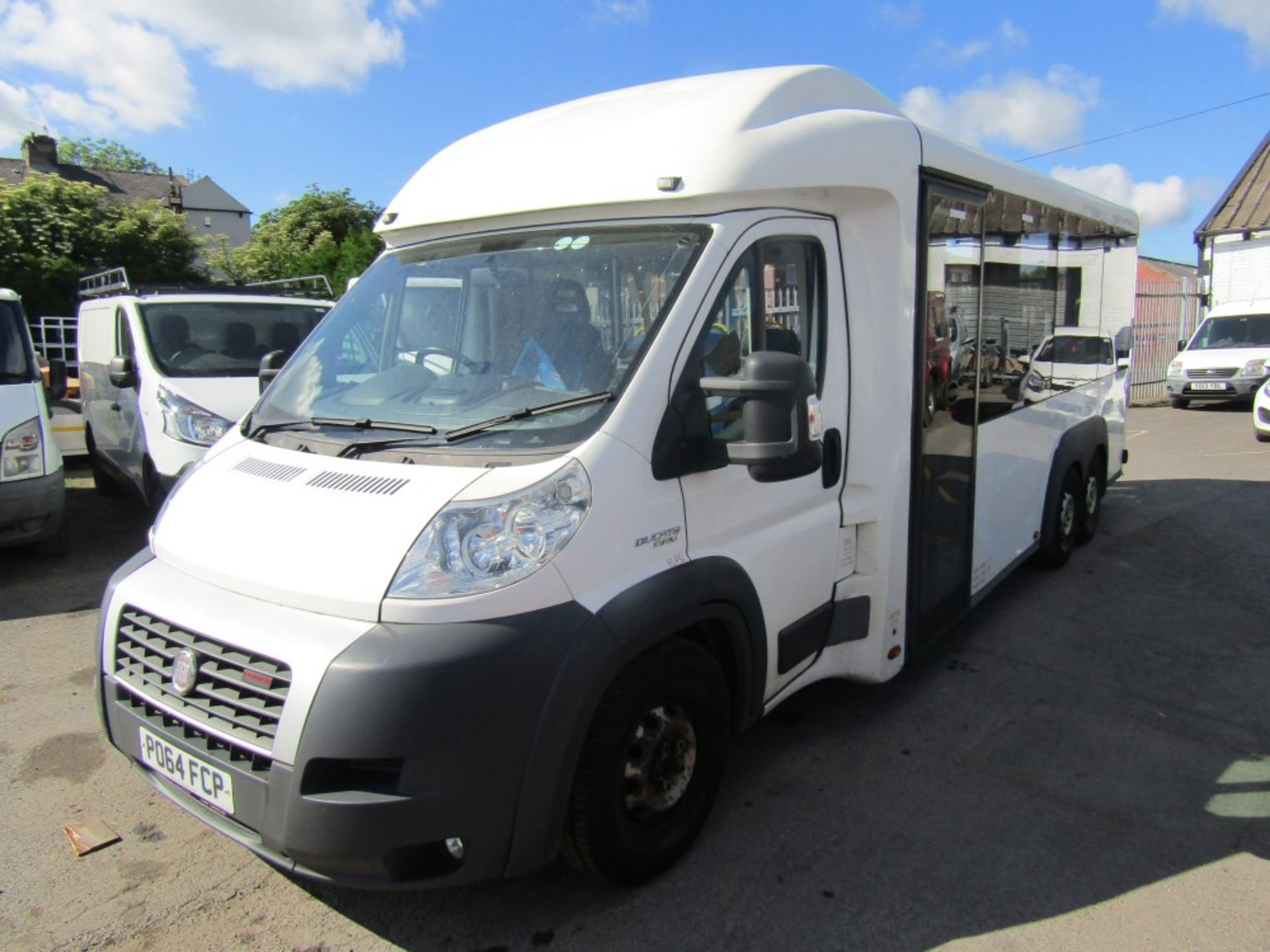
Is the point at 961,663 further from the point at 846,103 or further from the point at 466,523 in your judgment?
the point at 466,523

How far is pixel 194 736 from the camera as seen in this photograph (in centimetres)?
257

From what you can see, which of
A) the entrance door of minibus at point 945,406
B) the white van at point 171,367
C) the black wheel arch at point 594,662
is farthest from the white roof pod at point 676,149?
the white van at point 171,367

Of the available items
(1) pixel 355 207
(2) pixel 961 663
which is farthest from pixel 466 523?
(1) pixel 355 207

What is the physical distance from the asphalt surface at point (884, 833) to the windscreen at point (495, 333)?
1565 millimetres

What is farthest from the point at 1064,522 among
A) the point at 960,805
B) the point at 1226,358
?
the point at 1226,358

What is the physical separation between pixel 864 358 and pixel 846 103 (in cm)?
104

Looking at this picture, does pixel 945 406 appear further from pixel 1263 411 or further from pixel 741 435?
pixel 1263 411

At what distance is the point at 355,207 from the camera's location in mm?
45938

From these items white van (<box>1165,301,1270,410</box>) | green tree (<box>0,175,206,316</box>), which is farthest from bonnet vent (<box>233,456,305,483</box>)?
green tree (<box>0,175,206,316</box>)

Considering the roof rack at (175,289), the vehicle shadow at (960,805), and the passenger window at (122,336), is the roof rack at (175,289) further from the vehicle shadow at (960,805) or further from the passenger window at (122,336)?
the vehicle shadow at (960,805)

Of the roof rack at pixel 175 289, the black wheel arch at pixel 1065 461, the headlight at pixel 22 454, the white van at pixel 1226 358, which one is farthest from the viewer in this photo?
the white van at pixel 1226 358

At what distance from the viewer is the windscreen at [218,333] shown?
7354 millimetres

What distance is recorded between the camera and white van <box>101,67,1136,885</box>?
7.70ft

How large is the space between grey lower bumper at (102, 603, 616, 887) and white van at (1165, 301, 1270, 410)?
59.6 ft
